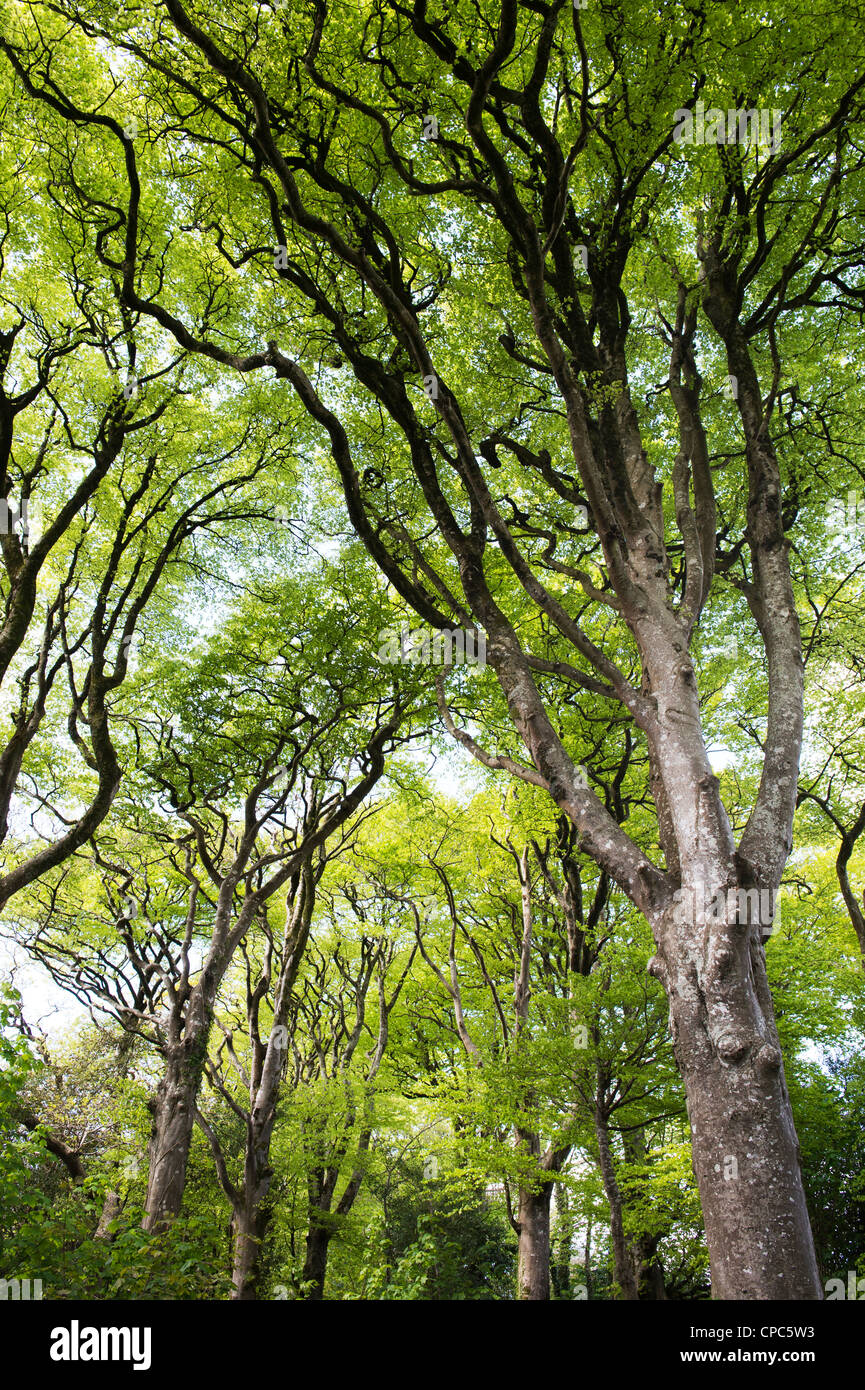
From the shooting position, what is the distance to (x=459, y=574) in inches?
307

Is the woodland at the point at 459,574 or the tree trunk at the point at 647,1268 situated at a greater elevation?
the woodland at the point at 459,574

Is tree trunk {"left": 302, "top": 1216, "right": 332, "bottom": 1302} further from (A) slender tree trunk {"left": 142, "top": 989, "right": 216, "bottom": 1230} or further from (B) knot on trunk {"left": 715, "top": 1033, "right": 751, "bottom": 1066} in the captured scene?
(B) knot on trunk {"left": 715, "top": 1033, "right": 751, "bottom": 1066}

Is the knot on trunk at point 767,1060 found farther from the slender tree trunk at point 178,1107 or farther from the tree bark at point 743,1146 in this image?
the slender tree trunk at point 178,1107

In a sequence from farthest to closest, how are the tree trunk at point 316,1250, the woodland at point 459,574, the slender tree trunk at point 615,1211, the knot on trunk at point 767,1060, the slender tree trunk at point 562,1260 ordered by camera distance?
the slender tree trunk at point 562,1260, the tree trunk at point 316,1250, the slender tree trunk at point 615,1211, the woodland at point 459,574, the knot on trunk at point 767,1060

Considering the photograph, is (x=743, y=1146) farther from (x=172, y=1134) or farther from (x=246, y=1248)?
(x=246, y=1248)

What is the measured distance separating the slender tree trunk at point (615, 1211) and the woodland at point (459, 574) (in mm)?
62

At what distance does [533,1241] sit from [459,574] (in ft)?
28.0

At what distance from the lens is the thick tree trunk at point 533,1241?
873 centimetres

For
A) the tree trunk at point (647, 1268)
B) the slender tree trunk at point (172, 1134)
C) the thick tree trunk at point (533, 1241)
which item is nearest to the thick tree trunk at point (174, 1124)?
the slender tree trunk at point (172, 1134)

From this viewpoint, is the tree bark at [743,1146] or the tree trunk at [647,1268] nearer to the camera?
the tree bark at [743,1146]

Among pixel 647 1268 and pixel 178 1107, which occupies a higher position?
pixel 178 1107

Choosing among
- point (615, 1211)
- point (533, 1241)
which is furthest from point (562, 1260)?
point (615, 1211)

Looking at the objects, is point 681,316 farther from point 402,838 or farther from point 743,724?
point 402,838

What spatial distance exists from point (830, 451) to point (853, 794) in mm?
6729
